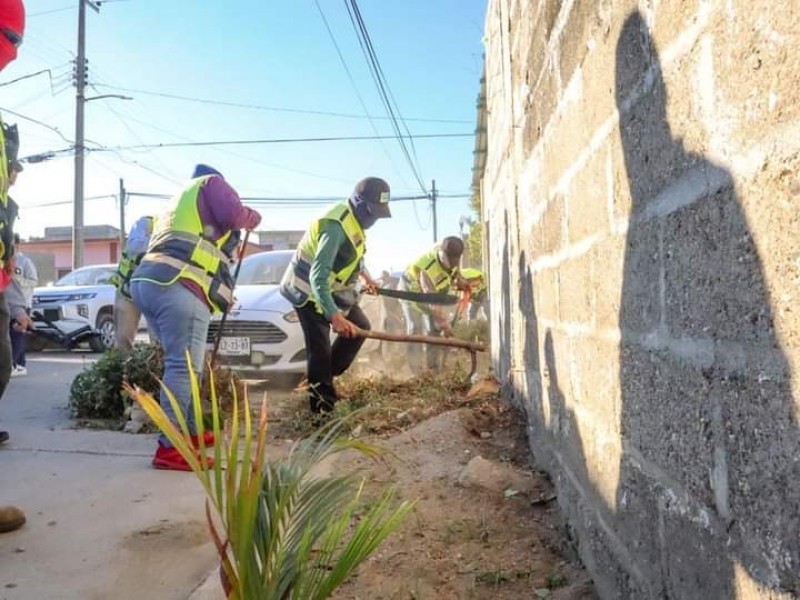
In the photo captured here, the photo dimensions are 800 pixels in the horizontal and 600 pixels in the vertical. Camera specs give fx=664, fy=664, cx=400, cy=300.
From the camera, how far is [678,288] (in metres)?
1.27

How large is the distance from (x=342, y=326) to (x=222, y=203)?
4.42 feet

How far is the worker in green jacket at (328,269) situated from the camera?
15.1 feet

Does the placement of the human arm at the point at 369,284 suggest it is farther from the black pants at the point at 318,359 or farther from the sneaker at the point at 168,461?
the sneaker at the point at 168,461

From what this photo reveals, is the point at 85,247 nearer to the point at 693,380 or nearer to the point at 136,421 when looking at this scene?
the point at 136,421

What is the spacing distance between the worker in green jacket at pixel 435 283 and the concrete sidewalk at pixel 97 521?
382 centimetres

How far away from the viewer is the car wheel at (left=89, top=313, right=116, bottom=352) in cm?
1123

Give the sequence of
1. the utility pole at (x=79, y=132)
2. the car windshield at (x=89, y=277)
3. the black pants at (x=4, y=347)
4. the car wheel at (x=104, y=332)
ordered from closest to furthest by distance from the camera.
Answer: the black pants at (x=4, y=347) → the car wheel at (x=104, y=332) → the car windshield at (x=89, y=277) → the utility pole at (x=79, y=132)

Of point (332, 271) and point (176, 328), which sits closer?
point (176, 328)

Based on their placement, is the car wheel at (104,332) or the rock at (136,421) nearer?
the rock at (136,421)

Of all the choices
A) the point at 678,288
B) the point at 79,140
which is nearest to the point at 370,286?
the point at 678,288

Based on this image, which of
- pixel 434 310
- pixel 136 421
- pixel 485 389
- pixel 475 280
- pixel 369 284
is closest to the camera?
pixel 136 421

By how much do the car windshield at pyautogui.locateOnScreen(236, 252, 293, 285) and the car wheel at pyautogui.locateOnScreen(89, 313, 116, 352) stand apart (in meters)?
4.59

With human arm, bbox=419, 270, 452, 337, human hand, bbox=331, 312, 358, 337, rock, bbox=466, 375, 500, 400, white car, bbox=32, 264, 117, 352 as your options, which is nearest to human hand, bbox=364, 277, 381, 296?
human arm, bbox=419, 270, 452, 337

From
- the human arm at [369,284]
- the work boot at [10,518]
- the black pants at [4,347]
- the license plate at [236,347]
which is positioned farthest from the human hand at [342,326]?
the work boot at [10,518]
